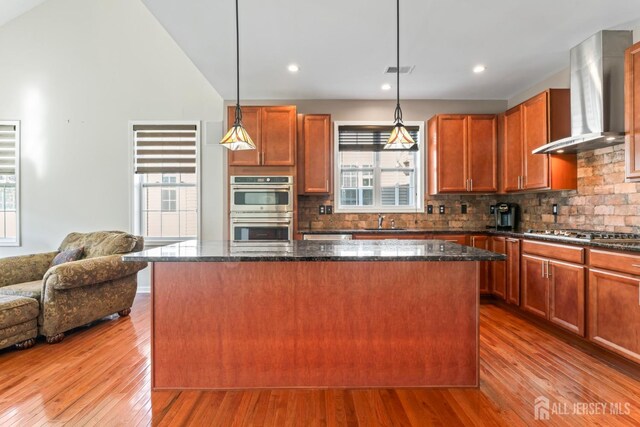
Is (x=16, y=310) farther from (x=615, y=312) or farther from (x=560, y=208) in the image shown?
(x=560, y=208)

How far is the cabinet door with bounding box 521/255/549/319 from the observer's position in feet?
10.8

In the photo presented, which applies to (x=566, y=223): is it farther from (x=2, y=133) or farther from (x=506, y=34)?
(x=2, y=133)

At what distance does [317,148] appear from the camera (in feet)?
14.8

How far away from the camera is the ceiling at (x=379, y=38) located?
2.68m

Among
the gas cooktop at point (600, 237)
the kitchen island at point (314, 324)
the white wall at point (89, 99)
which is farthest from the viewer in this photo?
the white wall at point (89, 99)

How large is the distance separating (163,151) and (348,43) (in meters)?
3.07

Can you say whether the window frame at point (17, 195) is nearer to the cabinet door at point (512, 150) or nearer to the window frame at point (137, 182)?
the window frame at point (137, 182)

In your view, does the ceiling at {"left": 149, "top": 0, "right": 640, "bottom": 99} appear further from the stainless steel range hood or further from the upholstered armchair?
the upholstered armchair

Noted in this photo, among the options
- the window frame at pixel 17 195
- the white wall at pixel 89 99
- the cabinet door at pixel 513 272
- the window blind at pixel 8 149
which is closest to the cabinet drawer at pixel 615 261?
the cabinet door at pixel 513 272

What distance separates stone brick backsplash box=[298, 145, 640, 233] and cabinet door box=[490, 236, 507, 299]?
0.60m

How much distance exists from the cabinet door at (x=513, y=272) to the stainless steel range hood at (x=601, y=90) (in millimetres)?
1157

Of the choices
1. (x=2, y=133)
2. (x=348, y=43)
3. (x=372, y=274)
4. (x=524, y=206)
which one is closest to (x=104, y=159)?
(x=2, y=133)

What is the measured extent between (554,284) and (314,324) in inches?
92.5

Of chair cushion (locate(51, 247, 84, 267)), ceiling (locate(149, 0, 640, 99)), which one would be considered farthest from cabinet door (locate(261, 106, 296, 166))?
chair cushion (locate(51, 247, 84, 267))
